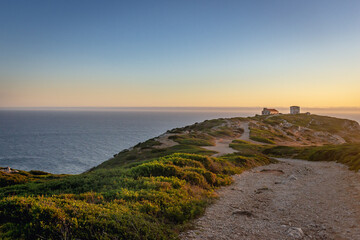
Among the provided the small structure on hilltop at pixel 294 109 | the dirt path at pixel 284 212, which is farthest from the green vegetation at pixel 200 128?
the small structure on hilltop at pixel 294 109

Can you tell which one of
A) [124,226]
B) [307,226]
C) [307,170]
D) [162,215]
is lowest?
[307,170]

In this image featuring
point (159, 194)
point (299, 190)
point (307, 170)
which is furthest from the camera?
point (307, 170)

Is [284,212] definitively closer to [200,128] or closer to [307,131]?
[200,128]

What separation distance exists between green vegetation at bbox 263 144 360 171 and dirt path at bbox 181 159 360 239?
946 cm

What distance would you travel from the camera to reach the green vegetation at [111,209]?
6.89 m

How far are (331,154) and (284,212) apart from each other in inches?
1144

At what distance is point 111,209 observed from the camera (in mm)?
8812

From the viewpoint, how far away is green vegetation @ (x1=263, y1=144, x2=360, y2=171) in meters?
27.5

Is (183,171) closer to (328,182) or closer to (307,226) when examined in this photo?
(307,226)

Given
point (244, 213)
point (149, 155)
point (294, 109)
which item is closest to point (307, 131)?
point (294, 109)

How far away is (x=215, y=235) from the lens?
861cm

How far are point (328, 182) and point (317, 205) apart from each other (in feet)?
26.7

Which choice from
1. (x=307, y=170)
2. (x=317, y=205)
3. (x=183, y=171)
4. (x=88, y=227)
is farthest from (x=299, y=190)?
(x=88, y=227)

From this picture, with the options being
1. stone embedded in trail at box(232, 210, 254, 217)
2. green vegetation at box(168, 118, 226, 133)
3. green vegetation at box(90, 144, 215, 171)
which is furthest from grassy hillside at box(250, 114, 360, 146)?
stone embedded in trail at box(232, 210, 254, 217)
